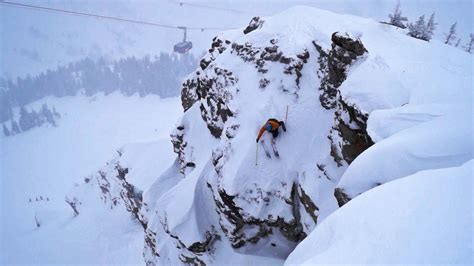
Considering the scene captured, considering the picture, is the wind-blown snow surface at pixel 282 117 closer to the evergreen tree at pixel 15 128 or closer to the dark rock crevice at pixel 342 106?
the dark rock crevice at pixel 342 106

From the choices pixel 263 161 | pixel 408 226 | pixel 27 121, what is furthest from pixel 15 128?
pixel 408 226

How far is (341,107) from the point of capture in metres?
12.3

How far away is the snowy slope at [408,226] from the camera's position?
3758 millimetres

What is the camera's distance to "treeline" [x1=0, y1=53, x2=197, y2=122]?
4572 inches

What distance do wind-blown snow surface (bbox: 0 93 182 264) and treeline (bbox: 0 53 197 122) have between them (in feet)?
17.7

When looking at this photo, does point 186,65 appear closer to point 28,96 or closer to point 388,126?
point 28,96

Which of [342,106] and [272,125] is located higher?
[342,106]

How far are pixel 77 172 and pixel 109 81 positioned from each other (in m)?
64.3

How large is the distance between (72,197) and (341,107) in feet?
145

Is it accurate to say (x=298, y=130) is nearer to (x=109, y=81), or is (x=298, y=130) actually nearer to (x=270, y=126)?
(x=270, y=126)

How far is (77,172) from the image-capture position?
8138cm

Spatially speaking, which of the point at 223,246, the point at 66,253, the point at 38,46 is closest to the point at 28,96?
the point at 38,46

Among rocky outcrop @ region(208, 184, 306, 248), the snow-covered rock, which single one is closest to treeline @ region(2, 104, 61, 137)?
the snow-covered rock

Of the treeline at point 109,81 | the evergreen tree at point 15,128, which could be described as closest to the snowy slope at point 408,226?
the treeline at point 109,81
